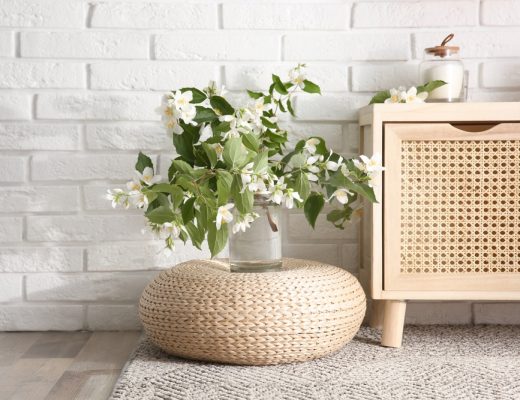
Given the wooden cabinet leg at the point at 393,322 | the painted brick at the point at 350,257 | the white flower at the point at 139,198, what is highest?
the white flower at the point at 139,198

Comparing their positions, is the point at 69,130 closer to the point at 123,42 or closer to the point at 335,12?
the point at 123,42

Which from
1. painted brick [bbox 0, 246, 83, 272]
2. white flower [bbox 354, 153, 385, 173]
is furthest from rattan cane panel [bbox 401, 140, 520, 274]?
painted brick [bbox 0, 246, 83, 272]

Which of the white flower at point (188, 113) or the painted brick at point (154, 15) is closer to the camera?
the white flower at point (188, 113)

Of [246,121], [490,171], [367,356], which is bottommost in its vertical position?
[367,356]

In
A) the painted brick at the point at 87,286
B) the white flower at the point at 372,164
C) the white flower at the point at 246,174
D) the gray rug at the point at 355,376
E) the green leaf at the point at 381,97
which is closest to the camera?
the gray rug at the point at 355,376

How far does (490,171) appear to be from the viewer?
170 centimetres

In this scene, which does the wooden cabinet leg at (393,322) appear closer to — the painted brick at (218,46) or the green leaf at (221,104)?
the green leaf at (221,104)

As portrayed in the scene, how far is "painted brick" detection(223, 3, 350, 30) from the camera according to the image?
197 cm

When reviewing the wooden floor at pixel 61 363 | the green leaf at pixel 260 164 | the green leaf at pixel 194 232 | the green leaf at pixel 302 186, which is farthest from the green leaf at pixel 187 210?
the wooden floor at pixel 61 363

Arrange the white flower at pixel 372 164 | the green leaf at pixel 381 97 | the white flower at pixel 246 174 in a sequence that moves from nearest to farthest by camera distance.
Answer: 1. the white flower at pixel 246 174
2. the white flower at pixel 372 164
3. the green leaf at pixel 381 97

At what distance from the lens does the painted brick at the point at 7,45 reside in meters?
1.96

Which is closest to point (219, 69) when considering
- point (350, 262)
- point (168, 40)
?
point (168, 40)

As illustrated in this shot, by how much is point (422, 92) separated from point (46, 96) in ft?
3.24

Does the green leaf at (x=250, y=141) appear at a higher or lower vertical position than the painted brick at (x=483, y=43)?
lower
